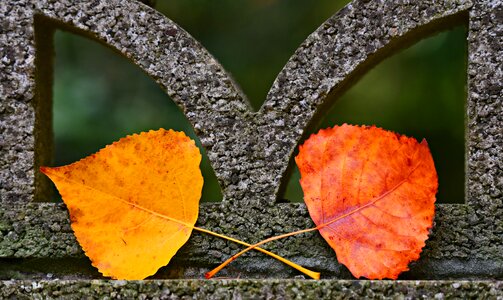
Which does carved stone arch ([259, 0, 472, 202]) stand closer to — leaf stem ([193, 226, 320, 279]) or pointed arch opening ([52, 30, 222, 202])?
leaf stem ([193, 226, 320, 279])

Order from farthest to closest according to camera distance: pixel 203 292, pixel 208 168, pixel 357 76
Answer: pixel 208 168 < pixel 357 76 < pixel 203 292

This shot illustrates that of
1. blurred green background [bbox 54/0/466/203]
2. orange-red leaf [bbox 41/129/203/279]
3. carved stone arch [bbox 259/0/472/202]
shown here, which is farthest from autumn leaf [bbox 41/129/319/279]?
blurred green background [bbox 54/0/466/203]

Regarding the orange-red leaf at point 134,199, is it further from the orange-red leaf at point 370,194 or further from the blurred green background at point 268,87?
the blurred green background at point 268,87

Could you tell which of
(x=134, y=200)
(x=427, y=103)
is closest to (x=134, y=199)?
(x=134, y=200)

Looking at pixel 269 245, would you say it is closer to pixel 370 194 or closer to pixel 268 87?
pixel 370 194

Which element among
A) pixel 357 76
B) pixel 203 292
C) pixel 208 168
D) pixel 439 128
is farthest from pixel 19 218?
pixel 439 128

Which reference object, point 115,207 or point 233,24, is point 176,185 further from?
point 233,24

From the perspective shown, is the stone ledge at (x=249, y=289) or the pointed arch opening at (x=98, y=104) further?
the pointed arch opening at (x=98, y=104)

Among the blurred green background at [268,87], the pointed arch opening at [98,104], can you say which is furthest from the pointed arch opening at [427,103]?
the pointed arch opening at [98,104]
